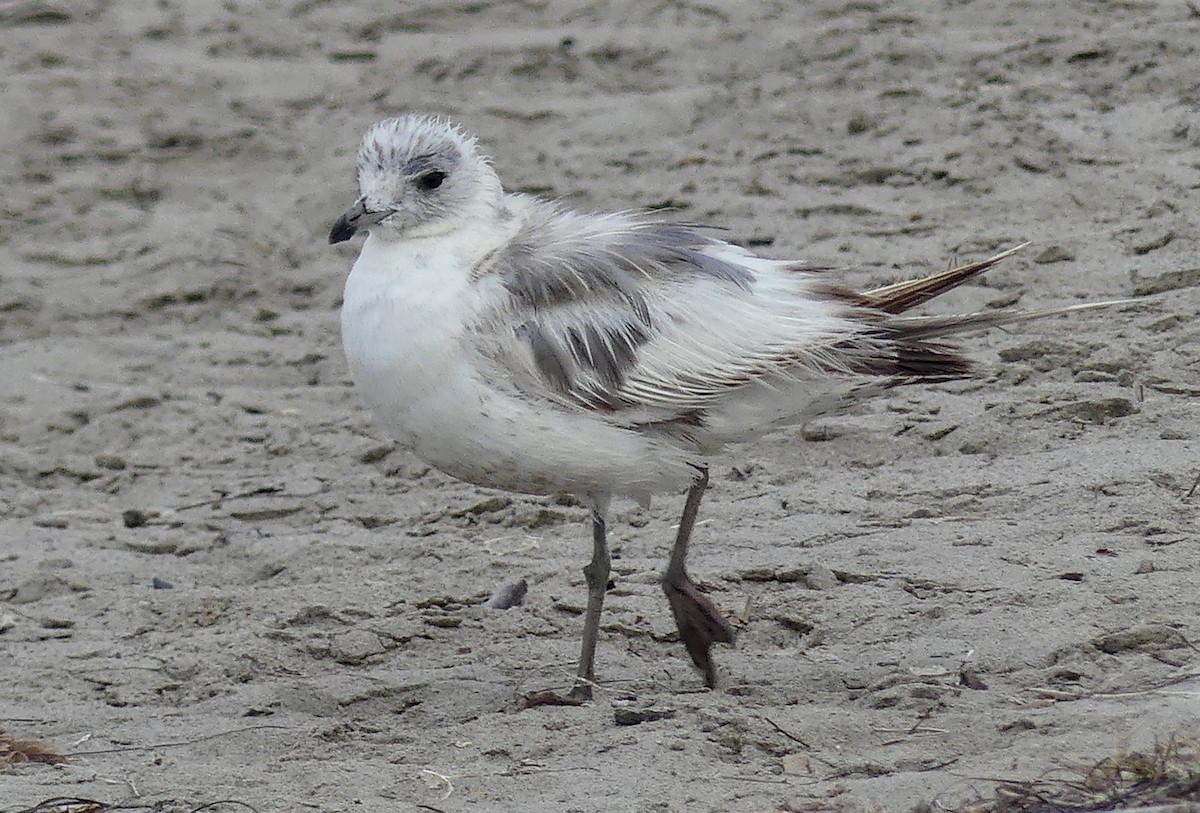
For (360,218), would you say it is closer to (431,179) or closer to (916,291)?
(431,179)

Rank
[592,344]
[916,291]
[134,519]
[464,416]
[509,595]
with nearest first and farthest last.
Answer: [464,416], [592,344], [916,291], [509,595], [134,519]

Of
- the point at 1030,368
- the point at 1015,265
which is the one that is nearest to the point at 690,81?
the point at 1015,265

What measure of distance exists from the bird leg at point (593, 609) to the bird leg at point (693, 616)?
195 millimetres

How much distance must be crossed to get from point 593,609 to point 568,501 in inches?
57.2

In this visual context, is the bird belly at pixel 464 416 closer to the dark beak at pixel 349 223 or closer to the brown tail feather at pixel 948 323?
the dark beak at pixel 349 223

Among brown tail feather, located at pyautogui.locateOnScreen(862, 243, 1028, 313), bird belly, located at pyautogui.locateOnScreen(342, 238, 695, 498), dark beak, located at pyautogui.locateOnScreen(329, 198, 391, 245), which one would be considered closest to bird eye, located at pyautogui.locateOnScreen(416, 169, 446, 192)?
dark beak, located at pyautogui.locateOnScreen(329, 198, 391, 245)

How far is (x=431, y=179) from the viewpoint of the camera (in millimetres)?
5355

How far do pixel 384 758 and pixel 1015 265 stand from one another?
11.5ft

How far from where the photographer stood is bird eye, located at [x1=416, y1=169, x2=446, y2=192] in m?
5.34

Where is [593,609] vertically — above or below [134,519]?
above

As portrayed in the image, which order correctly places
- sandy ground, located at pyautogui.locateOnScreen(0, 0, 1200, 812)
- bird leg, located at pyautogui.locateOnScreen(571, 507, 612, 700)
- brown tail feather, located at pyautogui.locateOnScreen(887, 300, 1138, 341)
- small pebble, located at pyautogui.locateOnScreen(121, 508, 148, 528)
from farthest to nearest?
small pebble, located at pyautogui.locateOnScreen(121, 508, 148, 528) < brown tail feather, located at pyautogui.locateOnScreen(887, 300, 1138, 341) < bird leg, located at pyautogui.locateOnScreen(571, 507, 612, 700) < sandy ground, located at pyautogui.locateOnScreen(0, 0, 1200, 812)

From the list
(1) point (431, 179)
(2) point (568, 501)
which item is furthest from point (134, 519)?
(1) point (431, 179)

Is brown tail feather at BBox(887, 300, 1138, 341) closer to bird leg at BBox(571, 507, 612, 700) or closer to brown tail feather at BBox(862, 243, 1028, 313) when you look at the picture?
brown tail feather at BBox(862, 243, 1028, 313)

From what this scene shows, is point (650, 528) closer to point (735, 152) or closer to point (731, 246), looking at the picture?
point (731, 246)
